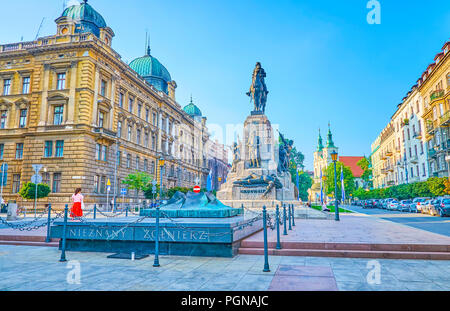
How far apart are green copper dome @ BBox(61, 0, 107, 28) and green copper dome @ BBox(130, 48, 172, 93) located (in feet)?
56.1

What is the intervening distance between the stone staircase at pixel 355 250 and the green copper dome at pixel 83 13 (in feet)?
144

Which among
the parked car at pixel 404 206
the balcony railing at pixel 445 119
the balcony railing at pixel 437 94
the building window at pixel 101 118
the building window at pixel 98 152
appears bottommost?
the parked car at pixel 404 206

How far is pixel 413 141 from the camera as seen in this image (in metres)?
49.9

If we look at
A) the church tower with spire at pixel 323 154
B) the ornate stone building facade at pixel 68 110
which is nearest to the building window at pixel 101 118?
the ornate stone building facade at pixel 68 110

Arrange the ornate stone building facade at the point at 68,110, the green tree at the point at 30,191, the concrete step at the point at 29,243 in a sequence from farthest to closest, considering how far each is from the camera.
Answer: the ornate stone building facade at the point at 68,110 < the green tree at the point at 30,191 < the concrete step at the point at 29,243

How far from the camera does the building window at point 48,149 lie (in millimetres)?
35781

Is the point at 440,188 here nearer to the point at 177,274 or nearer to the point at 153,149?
the point at 177,274

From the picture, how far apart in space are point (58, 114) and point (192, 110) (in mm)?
49172

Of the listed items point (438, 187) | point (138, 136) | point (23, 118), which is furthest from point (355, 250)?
point (138, 136)

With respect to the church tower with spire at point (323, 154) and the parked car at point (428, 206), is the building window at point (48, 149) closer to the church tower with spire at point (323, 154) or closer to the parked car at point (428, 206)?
the parked car at point (428, 206)

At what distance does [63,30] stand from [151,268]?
4068 centimetres

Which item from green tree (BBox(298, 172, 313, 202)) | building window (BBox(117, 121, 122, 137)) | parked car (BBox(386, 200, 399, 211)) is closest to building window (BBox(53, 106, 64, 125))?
building window (BBox(117, 121, 122, 137))

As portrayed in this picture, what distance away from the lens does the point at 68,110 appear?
35531 millimetres

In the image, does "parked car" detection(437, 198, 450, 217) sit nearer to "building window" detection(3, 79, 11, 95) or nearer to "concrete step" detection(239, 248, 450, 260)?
"concrete step" detection(239, 248, 450, 260)
